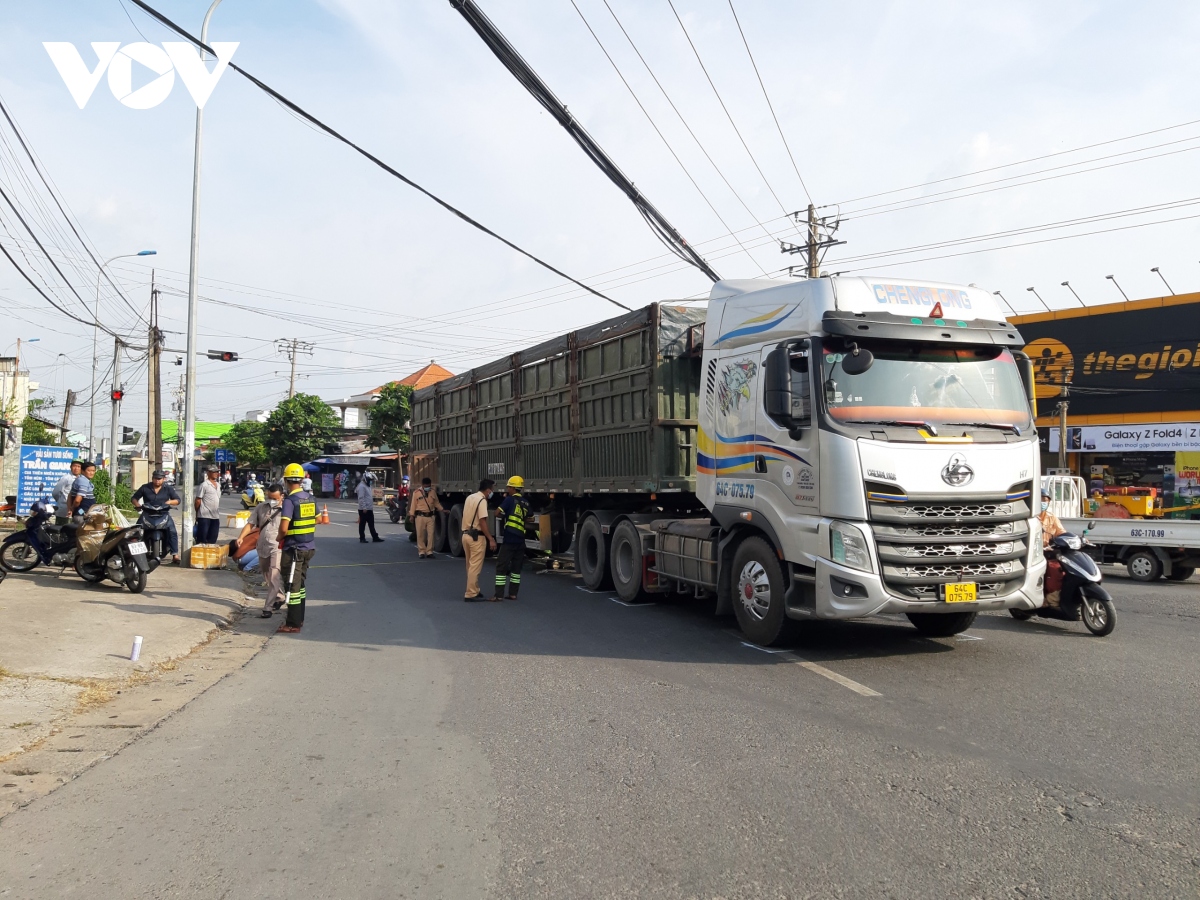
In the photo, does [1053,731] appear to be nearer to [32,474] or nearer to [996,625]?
[996,625]

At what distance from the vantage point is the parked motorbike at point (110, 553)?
11.7 m

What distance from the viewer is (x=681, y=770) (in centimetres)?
488

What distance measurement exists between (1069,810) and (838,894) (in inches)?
59.6

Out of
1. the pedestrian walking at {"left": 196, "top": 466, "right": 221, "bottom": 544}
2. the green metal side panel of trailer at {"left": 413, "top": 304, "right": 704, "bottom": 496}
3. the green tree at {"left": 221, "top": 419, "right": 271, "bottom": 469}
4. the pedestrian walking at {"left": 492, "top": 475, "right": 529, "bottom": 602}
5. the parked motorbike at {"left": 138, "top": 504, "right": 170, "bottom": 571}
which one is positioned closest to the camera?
the green metal side panel of trailer at {"left": 413, "top": 304, "right": 704, "bottom": 496}

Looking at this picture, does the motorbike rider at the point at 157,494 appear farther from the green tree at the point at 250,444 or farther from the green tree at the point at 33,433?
the green tree at the point at 250,444

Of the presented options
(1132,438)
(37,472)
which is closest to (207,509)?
(37,472)

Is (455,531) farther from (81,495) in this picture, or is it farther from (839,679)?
(839,679)

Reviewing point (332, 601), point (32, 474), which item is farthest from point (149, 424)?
point (332, 601)

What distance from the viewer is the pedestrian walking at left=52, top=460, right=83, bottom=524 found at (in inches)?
509

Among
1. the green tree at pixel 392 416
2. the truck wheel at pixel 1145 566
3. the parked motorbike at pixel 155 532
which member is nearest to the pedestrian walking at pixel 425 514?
the parked motorbike at pixel 155 532

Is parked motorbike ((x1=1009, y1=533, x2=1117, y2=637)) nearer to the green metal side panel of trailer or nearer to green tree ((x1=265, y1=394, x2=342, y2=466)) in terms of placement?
the green metal side panel of trailer

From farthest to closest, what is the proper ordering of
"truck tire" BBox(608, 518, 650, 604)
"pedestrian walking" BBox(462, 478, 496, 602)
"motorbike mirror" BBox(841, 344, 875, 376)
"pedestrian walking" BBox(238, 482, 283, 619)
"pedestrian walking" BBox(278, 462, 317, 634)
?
1. "pedestrian walking" BBox(462, 478, 496, 602)
2. "truck tire" BBox(608, 518, 650, 604)
3. "pedestrian walking" BBox(238, 482, 283, 619)
4. "pedestrian walking" BBox(278, 462, 317, 634)
5. "motorbike mirror" BBox(841, 344, 875, 376)

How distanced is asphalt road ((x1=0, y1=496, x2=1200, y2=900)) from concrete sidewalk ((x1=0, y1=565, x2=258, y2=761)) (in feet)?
2.88

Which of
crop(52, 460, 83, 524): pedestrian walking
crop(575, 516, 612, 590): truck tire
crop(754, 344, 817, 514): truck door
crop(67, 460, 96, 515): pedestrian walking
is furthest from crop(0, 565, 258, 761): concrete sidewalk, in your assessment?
crop(754, 344, 817, 514): truck door
